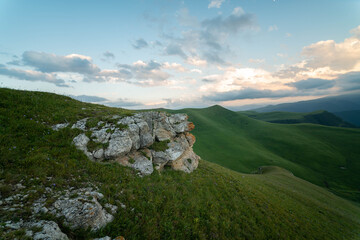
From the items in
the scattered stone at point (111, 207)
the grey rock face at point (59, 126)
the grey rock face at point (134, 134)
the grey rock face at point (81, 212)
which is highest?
the grey rock face at point (59, 126)

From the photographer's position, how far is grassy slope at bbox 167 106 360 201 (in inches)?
2830

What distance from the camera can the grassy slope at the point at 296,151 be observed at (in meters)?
71.9

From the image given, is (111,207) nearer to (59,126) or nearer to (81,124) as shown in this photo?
(81,124)

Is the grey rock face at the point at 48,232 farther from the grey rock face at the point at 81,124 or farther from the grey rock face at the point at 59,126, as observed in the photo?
the grey rock face at the point at 59,126

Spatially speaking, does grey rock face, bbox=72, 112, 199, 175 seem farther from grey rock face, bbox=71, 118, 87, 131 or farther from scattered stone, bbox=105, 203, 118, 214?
scattered stone, bbox=105, 203, 118, 214

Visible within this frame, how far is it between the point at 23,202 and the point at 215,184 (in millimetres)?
17790

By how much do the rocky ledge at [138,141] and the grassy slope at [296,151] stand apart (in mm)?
56400

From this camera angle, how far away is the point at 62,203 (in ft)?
24.0

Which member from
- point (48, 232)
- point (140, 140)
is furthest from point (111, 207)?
point (140, 140)

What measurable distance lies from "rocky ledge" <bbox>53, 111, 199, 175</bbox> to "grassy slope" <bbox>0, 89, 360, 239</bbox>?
40.4 inches

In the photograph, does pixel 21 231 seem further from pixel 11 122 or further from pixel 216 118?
pixel 216 118

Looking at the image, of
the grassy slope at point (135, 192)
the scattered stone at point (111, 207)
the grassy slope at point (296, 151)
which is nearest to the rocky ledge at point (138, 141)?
the grassy slope at point (135, 192)

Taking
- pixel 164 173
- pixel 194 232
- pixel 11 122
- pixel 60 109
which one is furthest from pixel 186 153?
pixel 11 122

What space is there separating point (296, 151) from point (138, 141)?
129391 mm
